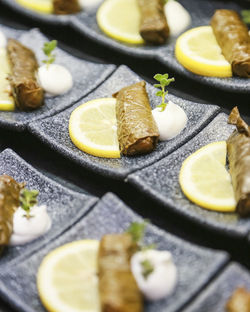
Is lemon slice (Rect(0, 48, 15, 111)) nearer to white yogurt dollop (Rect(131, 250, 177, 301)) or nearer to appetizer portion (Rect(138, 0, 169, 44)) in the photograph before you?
appetizer portion (Rect(138, 0, 169, 44))

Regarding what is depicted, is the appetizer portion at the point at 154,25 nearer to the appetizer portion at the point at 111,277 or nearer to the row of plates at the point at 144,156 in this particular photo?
the row of plates at the point at 144,156

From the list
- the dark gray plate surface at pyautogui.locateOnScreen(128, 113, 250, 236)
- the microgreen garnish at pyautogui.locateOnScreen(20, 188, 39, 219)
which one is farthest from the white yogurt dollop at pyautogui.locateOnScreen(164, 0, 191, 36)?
the microgreen garnish at pyautogui.locateOnScreen(20, 188, 39, 219)

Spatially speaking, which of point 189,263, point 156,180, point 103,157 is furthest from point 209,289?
point 103,157

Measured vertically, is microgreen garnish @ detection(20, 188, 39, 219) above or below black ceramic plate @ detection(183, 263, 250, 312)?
below

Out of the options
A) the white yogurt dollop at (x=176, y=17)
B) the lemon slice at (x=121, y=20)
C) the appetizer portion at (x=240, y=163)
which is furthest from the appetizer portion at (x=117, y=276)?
the white yogurt dollop at (x=176, y=17)

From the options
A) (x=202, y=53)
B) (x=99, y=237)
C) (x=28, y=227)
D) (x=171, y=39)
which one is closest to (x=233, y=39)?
(x=202, y=53)

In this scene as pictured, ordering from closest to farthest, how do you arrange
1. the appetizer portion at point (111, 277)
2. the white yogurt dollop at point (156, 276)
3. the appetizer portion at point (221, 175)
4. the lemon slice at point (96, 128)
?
1. the appetizer portion at point (111, 277)
2. the white yogurt dollop at point (156, 276)
3. the appetizer portion at point (221, 175)
4. the lemon slice at point (96, 128)
